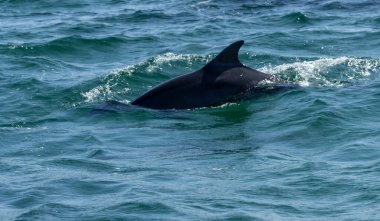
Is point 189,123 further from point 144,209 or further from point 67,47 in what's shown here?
point 67,47

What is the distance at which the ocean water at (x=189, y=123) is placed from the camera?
13375 mm

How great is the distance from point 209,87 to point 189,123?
4.42 feet

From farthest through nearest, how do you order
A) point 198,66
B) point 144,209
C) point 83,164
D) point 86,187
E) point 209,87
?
point 198,66 < point 209,87 < point 83,164 < point 86,187 < point 144,209

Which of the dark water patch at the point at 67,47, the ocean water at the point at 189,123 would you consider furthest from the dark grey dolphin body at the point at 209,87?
the dark water patch at the point at 67,47

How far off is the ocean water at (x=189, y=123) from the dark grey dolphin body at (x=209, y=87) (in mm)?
291

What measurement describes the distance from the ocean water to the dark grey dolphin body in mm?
291

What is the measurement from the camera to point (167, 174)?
1455 cm

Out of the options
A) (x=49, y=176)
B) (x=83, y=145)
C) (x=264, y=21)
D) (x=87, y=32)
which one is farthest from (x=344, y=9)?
(x=49, y=176)

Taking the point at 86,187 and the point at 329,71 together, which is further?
the point at 329,71

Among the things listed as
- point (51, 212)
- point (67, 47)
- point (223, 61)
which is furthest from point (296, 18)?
point (51, 212)

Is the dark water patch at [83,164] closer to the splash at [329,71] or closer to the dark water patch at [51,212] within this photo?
the dark water patch at [51,212]

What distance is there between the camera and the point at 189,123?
58.3ft

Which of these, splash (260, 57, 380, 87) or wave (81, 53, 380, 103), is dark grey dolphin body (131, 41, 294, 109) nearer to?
wave (81, 53, 380, 103)

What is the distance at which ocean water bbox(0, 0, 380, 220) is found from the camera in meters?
13.4
